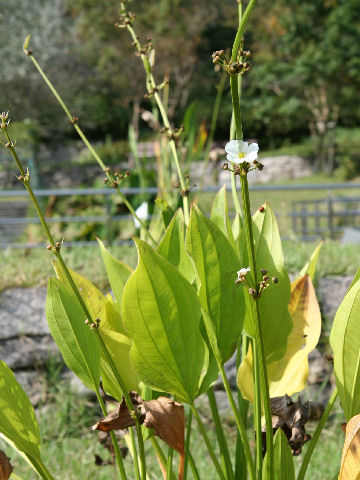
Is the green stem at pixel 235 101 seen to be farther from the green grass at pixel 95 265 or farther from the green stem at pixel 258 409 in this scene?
the green grass at pixel 95 265

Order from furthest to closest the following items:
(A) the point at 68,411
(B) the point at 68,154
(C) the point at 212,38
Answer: (C) the point at 212,38
(B) the point at 68,154
(A) the point at 68,411

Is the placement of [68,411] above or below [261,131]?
below

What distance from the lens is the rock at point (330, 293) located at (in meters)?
2.62

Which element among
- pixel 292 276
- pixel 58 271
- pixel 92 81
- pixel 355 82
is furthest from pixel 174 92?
pixel 58 271

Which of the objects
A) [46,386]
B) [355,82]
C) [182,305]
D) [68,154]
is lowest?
[46,386]

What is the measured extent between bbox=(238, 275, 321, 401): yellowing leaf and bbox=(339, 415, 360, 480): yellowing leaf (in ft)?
0.52

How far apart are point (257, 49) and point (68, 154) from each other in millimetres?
7641

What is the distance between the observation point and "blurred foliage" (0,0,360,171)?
58.3ft

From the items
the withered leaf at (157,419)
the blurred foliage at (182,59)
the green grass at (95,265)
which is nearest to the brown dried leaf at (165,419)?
the withered leaf at (157,419)

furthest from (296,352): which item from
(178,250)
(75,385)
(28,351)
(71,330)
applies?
(28,351)

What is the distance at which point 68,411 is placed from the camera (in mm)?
2391

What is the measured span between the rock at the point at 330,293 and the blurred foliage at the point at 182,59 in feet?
52.2

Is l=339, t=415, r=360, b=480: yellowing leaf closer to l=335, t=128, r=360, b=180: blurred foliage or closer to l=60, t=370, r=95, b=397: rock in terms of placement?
l=60, t=370, r=95, b=397: rock

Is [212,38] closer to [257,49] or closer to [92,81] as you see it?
[257,49]
